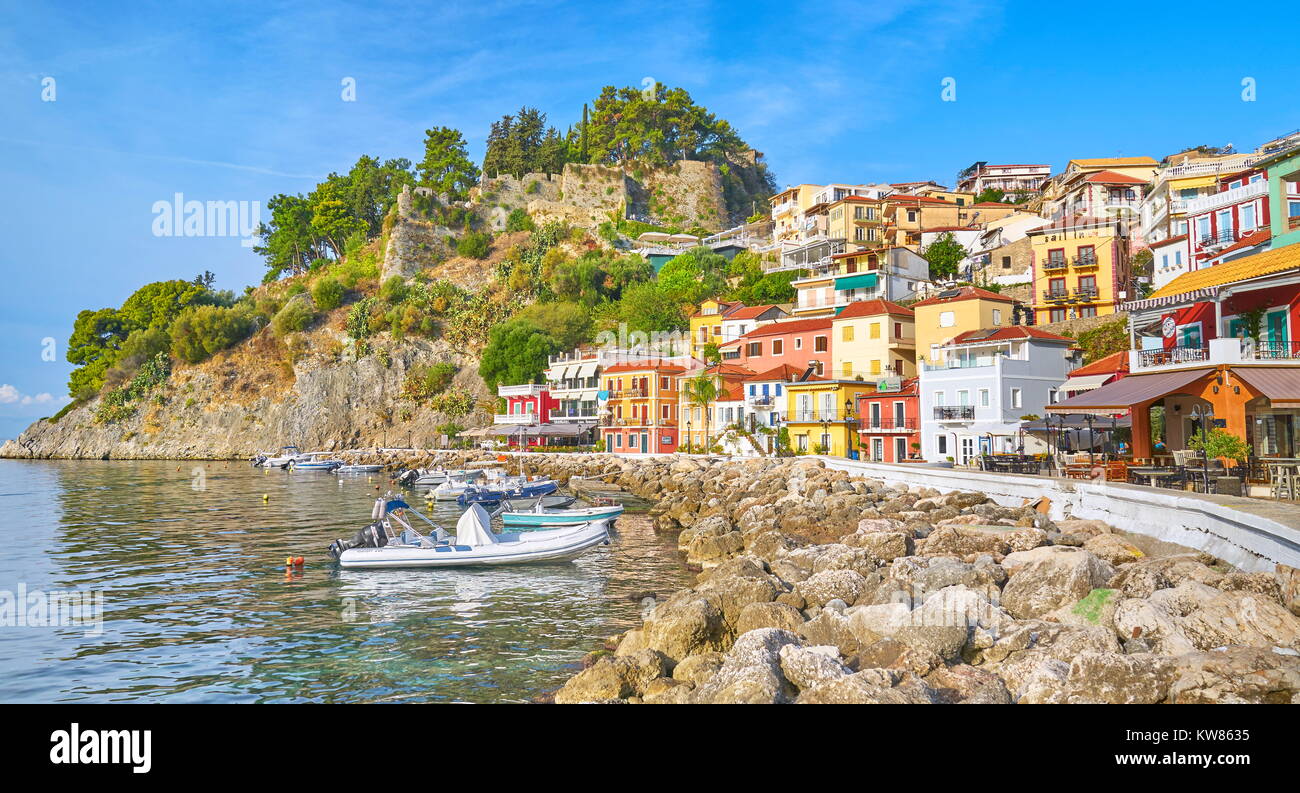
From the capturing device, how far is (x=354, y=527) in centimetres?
3406

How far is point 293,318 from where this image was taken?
303 feet

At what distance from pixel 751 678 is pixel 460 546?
15.3m

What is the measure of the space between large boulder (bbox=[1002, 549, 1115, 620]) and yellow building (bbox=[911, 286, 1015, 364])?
3259 centimetres

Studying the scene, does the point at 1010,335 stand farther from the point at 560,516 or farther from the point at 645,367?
the point at 645,367

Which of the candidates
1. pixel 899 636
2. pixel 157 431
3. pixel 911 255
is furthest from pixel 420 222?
pixel 899 636

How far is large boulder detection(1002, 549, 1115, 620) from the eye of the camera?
46.6 feet

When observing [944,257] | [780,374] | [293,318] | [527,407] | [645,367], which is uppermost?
[944,257]

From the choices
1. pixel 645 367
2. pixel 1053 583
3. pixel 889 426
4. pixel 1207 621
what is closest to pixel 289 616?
pixel 1053 583

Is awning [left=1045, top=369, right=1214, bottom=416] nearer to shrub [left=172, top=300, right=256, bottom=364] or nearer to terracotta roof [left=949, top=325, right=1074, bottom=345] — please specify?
terracotta roof [left=949, top=325, right=1074, bottom=345]

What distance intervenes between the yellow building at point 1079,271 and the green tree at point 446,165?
72.5 m

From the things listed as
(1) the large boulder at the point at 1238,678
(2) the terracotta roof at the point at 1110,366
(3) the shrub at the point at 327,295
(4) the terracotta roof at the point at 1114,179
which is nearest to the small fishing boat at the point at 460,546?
(1) the large boulder at the point at 1238,678

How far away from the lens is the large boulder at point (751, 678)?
9.99 metres

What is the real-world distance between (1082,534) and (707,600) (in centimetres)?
1110
